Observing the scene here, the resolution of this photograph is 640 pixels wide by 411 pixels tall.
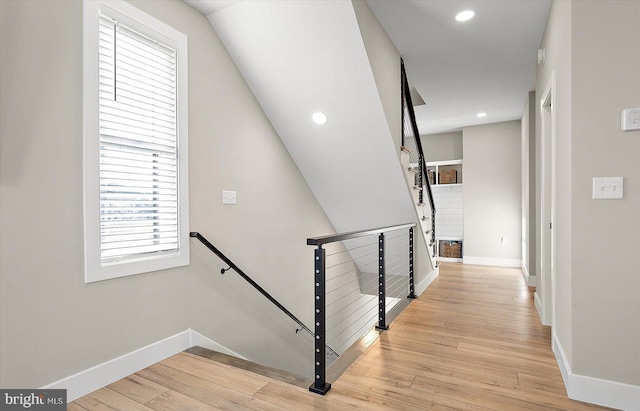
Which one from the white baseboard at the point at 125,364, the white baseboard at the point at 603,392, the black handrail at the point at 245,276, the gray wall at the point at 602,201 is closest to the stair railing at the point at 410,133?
the gray wall at the point at 602,201

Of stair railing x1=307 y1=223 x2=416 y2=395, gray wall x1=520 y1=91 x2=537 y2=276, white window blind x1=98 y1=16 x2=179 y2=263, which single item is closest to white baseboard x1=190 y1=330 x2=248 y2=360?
white window blind x1=98 y1=16 x2=179 y2=263

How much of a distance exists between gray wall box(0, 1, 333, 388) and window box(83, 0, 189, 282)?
0.25 feet

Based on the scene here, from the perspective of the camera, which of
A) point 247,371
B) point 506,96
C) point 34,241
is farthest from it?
point 506,96

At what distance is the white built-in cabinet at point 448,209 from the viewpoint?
6.94 metres

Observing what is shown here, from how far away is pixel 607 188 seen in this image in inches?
72.1

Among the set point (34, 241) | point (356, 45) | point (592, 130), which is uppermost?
point (356, 45)

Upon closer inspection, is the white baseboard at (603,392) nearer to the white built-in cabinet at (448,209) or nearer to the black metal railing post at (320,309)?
the black metal railing post at (320,309)

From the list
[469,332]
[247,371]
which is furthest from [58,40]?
[469,332]

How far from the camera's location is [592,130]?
6.12ft

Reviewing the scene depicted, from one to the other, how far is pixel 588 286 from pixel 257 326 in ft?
8.14

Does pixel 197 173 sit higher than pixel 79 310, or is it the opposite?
pixel 197 173

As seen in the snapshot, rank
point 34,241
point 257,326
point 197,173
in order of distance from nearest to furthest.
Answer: point 34,241 → point 197,173 → point 257,326

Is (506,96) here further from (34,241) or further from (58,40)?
(34,241)

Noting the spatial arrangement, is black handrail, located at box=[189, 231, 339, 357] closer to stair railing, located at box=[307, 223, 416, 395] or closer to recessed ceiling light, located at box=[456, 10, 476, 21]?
stair railing, located at box=[307, 223, 416, 395]
